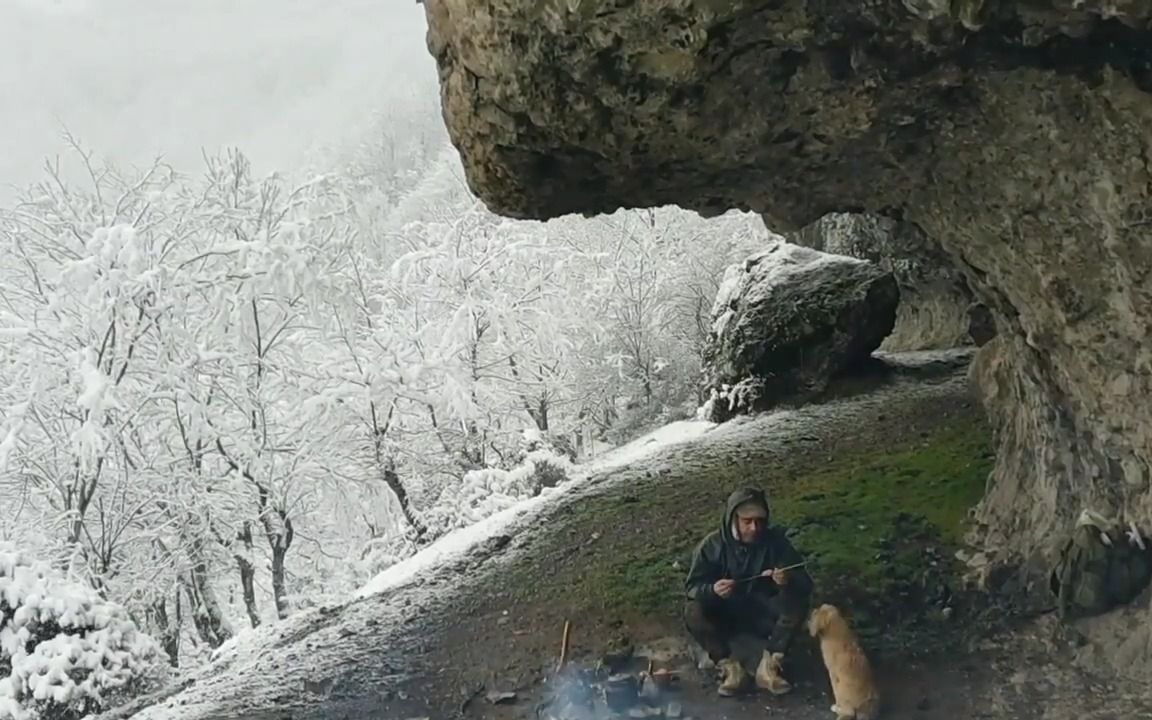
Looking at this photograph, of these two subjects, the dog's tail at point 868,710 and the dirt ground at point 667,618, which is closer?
the dog's tail at point 868,710

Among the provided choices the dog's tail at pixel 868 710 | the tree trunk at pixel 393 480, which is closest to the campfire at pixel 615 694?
the dog's tail at pixel 868 710

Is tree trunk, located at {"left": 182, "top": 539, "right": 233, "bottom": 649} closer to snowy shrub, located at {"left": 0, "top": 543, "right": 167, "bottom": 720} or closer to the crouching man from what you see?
snowy shrub, located at {"left": 0, "top": 543, "right": 167, "bottom": 720}

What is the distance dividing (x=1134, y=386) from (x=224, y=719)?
5.56 metres

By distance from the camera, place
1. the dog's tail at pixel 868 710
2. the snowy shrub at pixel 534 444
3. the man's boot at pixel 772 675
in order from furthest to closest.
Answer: the snowy shrub at pixel 534 444, the man's boot at pixel 772 675, the dog's tail at pixel 868 710

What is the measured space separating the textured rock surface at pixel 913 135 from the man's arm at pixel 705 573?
195 cm

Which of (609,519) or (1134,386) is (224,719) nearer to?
(609,519)

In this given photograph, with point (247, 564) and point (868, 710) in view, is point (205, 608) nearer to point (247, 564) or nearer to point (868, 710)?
point (247, 564)

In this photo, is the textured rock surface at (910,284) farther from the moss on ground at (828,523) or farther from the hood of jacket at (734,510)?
the hood of jacket at (734,510)

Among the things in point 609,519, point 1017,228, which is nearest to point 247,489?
point 609,519

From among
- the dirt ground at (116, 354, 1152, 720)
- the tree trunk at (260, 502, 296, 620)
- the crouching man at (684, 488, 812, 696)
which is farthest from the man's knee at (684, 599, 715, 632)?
the tree trunk at (260, 502, 296, 620)

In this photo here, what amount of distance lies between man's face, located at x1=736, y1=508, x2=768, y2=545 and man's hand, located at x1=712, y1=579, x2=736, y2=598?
0.73 feet

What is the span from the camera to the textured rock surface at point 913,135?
4.02 metres

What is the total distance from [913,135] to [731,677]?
9.70ft

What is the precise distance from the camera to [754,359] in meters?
11.4
